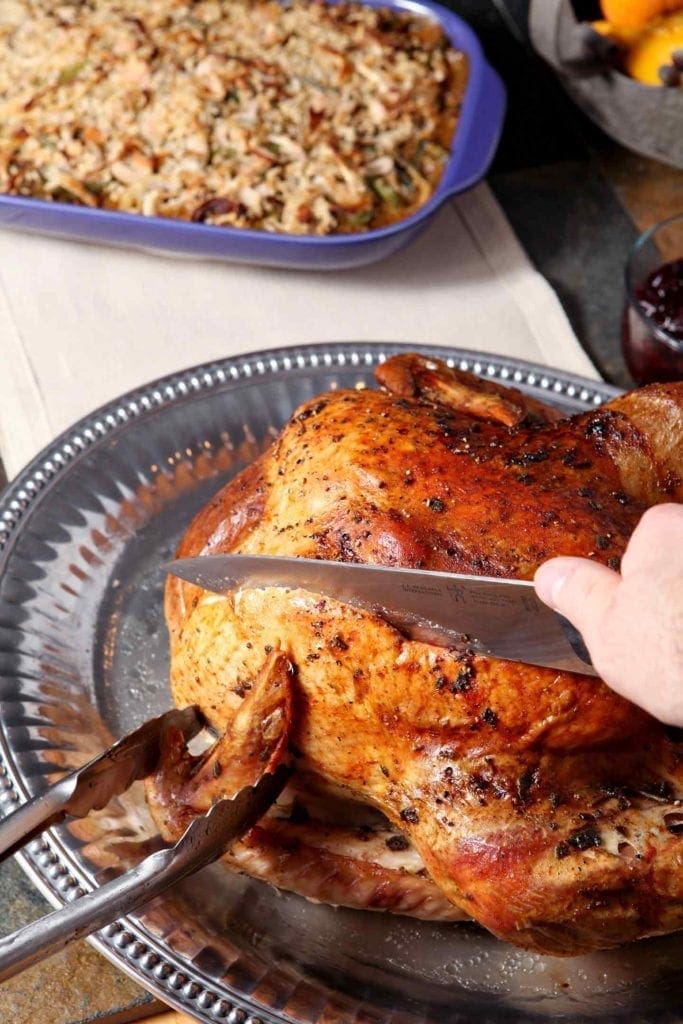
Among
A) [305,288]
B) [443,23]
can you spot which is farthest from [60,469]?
[443,23]

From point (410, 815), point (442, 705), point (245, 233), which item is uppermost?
point (245, 233)

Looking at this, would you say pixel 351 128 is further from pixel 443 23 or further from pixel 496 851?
pixel 496 851

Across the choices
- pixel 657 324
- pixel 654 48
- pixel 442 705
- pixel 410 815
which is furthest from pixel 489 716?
pixel 654 48

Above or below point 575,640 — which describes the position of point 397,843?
below

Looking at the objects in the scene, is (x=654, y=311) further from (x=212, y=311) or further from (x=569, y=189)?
(x=212, y=311)

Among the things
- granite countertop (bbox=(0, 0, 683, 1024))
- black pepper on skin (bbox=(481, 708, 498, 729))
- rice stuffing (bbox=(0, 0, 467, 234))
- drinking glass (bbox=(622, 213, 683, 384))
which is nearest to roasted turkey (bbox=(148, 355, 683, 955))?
black pepper on skin (bbox=(481, 708, 498, 729))

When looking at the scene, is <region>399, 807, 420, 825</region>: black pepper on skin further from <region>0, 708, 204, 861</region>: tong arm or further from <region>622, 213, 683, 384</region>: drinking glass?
<region>622, 213, 683, 384</region>: drinking glass
